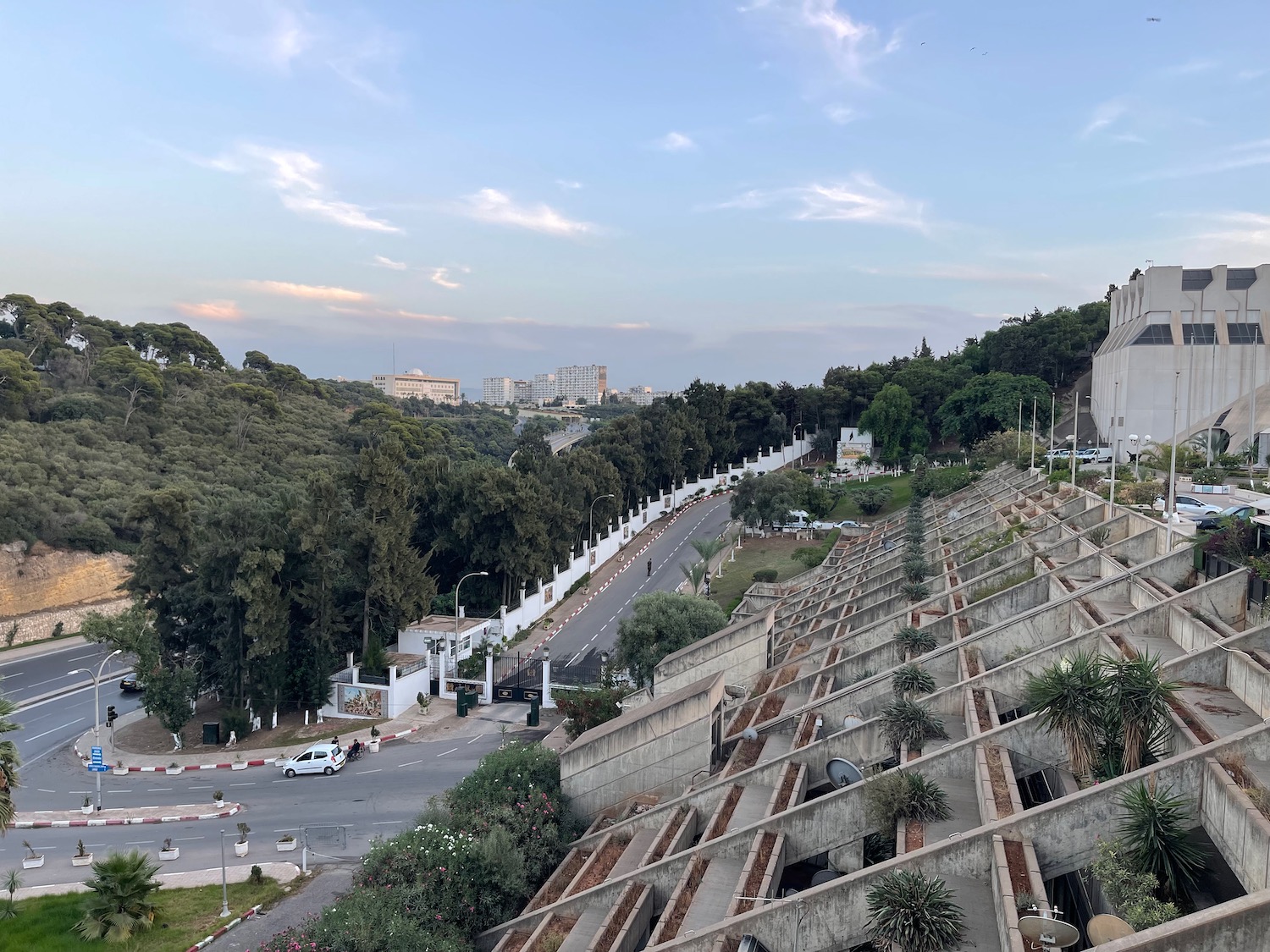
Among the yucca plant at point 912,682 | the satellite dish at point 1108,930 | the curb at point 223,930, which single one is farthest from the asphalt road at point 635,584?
the satellite dish at point 1108,930

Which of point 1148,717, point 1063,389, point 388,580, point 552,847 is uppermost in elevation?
point 1063,389

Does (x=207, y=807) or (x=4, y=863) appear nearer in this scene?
(x=4, y=863)

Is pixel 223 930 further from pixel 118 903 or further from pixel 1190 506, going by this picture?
pixel 1190 506

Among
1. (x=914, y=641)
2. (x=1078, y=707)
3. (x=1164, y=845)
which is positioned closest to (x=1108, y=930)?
(x=1164, y=845)

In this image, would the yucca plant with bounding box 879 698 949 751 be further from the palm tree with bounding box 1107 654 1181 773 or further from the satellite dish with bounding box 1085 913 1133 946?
the satellite dish with bounding box 1085 913 1133 946

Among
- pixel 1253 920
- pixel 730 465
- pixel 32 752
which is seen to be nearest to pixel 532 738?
pixel 32 752

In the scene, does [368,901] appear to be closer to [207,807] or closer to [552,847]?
[552,847]

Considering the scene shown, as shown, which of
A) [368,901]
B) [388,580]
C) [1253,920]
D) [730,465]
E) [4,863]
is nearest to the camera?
[1253,920]

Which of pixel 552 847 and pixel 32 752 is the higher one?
pixel 552 847

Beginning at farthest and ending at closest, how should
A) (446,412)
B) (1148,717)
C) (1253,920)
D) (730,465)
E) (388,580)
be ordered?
(446,412), (730,465), (388,580), (1148,717), (1253,920)
